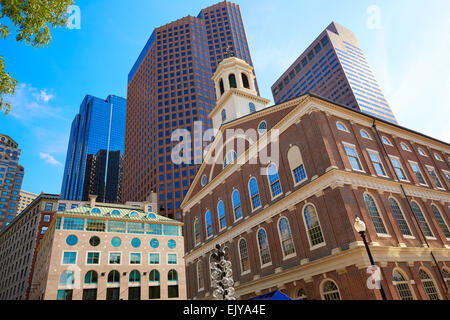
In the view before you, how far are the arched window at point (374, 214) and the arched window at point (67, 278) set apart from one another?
4874cm

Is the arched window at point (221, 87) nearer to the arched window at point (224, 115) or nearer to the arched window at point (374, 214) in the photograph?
the arched window at point (224, 115)

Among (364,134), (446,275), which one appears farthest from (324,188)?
(446,275)

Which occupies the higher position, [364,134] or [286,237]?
[364,134]

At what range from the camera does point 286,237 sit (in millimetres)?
23656

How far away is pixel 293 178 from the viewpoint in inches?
953

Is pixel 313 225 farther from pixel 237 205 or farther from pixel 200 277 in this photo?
pixel 200 277

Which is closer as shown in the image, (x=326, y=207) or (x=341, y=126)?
(x=326, y=207)

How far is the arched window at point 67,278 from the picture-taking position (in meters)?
48.5

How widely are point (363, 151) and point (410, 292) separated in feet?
35.8

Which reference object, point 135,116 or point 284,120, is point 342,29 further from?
point 284,120

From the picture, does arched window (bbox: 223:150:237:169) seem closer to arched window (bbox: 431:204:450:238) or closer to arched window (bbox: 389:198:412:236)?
arched window (bbox: 389:198:412:236)

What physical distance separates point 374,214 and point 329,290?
21.0 ft

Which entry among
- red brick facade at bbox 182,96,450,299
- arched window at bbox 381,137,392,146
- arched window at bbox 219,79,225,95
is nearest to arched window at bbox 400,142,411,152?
red brick facade at bbox 182,96,450,299
